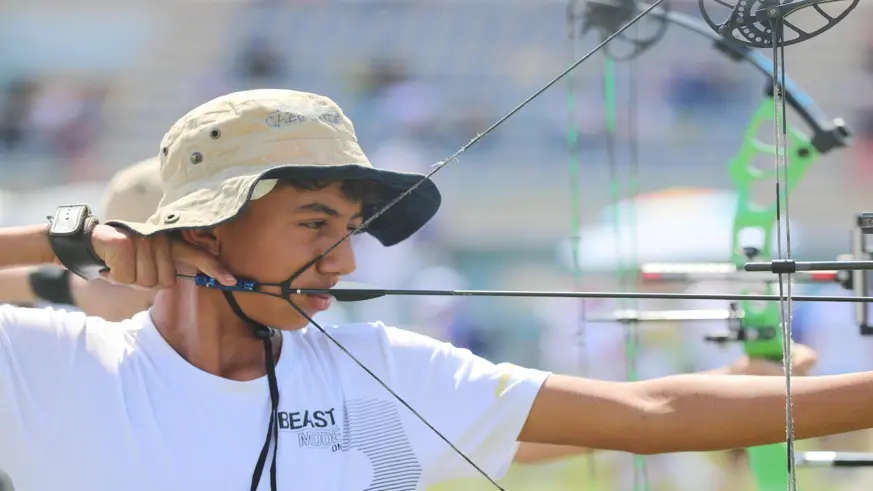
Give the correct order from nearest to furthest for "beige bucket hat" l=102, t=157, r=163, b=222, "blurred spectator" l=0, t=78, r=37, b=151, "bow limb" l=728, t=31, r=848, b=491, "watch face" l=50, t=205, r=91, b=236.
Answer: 1. "watch face" l=50, t=205, r=91, b=236
2. "beige bucket hat" l=102, t=157, r=163, b=222
3. "bow limb" l=728, t=31, r=848, b=491
4. "blurred spectator" l=0, t=78, r=37, b=151

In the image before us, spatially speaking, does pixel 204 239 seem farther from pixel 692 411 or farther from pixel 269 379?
pixel 692 411

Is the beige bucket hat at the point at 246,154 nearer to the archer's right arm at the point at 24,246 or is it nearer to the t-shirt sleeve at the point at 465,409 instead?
the archer's right arm at the point at 24,246

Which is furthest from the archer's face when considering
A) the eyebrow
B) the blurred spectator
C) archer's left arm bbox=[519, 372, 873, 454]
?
the blurred spectator

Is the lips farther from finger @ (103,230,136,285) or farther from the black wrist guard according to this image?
the black wrist guard

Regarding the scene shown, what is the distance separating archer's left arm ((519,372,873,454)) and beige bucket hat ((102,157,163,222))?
0.94m

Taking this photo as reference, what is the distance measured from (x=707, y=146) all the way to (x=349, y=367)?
4.05m

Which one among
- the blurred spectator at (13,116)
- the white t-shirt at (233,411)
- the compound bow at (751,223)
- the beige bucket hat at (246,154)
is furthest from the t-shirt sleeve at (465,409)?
the blurred spectator at (13,116)

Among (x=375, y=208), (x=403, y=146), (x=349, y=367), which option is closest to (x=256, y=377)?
(x=349, y=367)

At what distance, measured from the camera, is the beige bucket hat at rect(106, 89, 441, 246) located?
1.14 meters

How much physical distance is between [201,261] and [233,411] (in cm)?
18

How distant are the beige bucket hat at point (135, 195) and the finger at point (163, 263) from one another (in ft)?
2.10

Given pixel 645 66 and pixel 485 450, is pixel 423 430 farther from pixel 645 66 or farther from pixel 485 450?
pixel 645 66

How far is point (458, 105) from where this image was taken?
16.6 feet

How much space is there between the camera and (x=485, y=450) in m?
1.21
